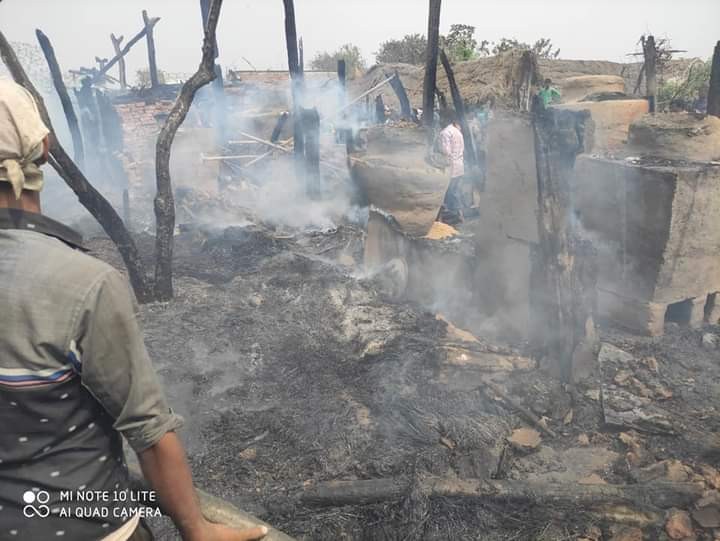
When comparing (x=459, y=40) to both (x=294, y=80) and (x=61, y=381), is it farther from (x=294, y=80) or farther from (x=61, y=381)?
(x=61, y=381)

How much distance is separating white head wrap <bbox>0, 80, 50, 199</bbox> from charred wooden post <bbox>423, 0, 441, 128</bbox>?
10548 mm

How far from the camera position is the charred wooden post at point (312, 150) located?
11.5 meters

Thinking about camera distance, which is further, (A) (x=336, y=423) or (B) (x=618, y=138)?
(B) (x=618, y=138)

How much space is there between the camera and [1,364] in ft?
3.99

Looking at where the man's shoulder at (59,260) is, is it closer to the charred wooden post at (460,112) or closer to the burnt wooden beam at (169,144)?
the burnt wooden beam at (169,144)

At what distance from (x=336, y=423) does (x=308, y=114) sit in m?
8.84

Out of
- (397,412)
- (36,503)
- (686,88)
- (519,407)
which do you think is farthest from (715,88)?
(686,88)

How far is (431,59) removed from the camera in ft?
36.6

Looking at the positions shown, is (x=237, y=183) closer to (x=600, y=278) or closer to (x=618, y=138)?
(x=618, y=138)

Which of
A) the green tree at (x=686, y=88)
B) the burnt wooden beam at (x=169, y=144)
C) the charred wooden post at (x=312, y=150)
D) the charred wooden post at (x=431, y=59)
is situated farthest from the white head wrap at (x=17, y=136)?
the green tree at (x=686, y=88)

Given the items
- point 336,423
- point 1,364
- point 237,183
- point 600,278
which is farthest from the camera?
point 237,183

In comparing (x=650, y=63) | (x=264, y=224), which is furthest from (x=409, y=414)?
(x=650, y=63)

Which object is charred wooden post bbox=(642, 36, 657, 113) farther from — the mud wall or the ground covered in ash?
the ground covered in ash

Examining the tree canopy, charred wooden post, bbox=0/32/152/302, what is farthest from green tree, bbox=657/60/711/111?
charred wooden post, bbox=0/32/152/302
